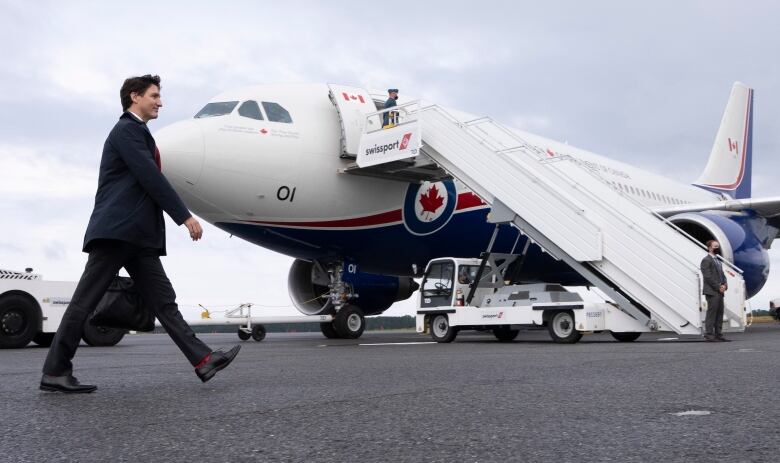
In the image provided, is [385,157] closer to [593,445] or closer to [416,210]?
[416,210]

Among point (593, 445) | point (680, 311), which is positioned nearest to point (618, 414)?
point (593, 445)

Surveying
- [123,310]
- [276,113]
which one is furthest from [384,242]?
[123,310]

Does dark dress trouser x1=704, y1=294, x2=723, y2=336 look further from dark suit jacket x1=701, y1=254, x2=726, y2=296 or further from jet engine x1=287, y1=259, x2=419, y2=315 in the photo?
jet engine x1=287, y1=259, x2=419, y2=315

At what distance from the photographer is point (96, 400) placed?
11.7 ft

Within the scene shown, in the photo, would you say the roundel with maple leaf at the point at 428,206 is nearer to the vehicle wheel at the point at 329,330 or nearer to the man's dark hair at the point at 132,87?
the vehicle wheel at the point at 329,330

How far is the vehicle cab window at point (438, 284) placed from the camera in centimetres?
1052

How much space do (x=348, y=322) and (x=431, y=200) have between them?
2426mm

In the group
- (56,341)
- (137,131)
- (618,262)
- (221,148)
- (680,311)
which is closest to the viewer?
(56,341)

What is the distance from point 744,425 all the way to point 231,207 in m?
8.71

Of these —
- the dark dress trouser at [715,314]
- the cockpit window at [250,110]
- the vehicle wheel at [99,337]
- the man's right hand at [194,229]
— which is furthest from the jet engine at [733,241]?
the man's right hand at [194,229]

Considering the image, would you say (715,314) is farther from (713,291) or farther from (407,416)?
(407,416)

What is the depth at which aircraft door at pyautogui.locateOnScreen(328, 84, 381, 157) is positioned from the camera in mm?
11359

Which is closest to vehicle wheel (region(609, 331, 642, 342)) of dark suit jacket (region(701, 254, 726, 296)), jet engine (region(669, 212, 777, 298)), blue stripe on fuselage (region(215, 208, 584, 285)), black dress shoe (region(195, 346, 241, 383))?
dark suit jacket (region(701, 254, 726, 296))

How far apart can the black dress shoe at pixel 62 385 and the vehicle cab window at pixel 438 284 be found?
7.01 metres
